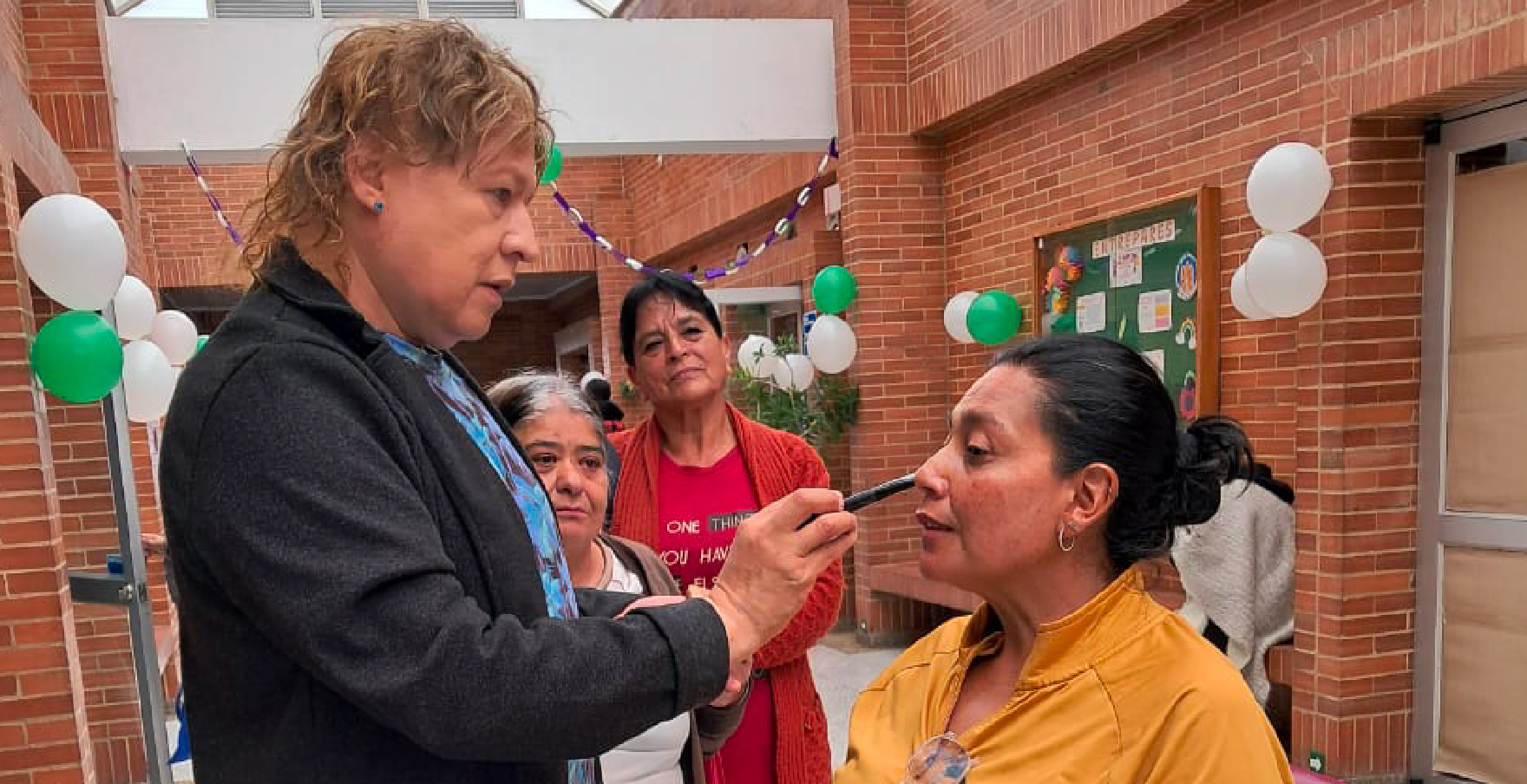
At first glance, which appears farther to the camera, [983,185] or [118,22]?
[983,185]

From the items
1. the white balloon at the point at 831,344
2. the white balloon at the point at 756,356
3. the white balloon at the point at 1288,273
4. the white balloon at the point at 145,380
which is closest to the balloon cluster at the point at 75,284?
the white balloon at the point at 145,380

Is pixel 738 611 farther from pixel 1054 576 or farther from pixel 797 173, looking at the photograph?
pixel 797 173

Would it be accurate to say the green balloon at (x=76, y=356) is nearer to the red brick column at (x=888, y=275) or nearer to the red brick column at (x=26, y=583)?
the red brick column at (x=26, y=583)

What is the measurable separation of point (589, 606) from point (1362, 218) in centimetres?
303

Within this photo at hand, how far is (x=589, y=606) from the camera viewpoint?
1.16 metres

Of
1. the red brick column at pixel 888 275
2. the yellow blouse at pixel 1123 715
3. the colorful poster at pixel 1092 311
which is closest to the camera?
the yellow blouse at pixel 1123 715

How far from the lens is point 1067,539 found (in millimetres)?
1408

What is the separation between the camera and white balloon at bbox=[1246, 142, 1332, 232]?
3023 millimetres

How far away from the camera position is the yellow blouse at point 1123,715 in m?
1.21

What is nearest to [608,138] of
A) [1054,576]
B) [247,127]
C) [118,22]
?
[247,127]

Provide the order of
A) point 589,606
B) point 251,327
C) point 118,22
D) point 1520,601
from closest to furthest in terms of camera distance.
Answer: point 251,327 < point 589,606 < point 1520,601 < point 118,22

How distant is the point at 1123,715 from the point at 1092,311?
3.45 meters

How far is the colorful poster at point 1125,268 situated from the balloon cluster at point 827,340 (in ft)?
4.93

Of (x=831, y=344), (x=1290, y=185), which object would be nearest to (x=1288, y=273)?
(x=1290, y=185)
